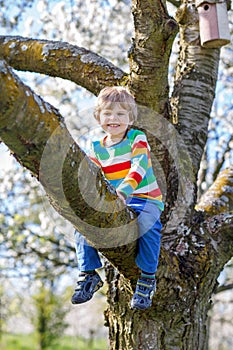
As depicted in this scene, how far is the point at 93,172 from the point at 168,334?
1450 mm

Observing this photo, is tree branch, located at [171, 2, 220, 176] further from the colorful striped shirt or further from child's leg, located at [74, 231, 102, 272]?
child's leg, located at [74, 231, 102, 272]

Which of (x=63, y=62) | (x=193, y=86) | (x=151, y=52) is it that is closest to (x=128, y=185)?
(x=151, y=52)

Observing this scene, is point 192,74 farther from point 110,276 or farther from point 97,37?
point 97,37

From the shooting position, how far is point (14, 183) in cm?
898

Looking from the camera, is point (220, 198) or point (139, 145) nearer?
point (139, 145)

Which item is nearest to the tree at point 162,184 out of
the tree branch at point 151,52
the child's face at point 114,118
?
the tree branch at point 151,52

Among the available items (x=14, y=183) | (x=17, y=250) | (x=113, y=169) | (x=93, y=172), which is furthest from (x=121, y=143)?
(x=14, y=183)

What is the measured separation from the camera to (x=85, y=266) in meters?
3.06

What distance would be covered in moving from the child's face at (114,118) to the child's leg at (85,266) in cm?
56

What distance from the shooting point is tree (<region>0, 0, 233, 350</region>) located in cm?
250

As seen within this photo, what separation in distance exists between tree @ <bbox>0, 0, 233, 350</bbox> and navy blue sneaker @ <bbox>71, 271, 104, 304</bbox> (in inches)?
5.6

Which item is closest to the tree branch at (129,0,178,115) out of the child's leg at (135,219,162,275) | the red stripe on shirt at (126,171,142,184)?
the red stripe on shirt at (126,171,142,184)

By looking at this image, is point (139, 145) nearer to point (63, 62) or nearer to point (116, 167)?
point (116, 167)

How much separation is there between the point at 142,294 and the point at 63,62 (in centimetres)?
168
